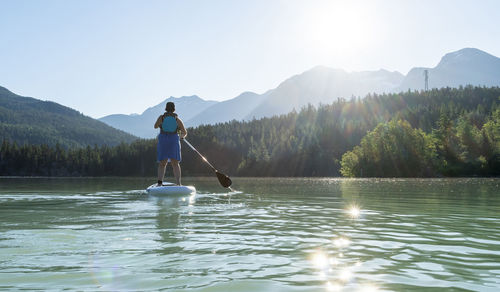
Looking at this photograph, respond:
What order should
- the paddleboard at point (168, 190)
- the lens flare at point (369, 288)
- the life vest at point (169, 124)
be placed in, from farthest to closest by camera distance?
the life vest at point (169, 124), the paddleboard at point (168, 190), the lens flare at point (369, 288)

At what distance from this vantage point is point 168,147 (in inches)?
791

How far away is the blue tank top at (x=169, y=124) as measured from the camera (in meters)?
→ 20.2

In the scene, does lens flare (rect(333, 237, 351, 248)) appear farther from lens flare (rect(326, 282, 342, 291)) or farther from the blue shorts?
the blue shorts

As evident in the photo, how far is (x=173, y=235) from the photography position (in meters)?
8.82

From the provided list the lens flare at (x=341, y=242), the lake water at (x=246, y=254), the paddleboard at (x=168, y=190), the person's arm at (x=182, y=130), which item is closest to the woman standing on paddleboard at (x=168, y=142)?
the person's arm at (x=182, y=130)

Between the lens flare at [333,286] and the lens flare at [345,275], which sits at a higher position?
the lens flare at [345,275]

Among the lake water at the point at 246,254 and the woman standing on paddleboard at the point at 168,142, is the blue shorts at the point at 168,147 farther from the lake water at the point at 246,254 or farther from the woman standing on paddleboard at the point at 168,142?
the lake water at the point at 246,254

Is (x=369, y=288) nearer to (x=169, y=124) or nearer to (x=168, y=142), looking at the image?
(x=168, y=142)

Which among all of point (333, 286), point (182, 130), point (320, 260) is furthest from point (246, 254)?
point (182, 130)

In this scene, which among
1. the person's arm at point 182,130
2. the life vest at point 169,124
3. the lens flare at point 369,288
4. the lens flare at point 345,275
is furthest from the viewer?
the person's arm at point 182,130

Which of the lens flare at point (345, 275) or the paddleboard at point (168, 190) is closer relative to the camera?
the lens flare at point (345, 275)

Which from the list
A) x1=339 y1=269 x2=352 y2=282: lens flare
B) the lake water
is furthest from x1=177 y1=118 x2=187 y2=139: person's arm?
x1=339 y1=269 x2=352 y2=282: lens flare

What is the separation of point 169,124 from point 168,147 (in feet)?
3.42

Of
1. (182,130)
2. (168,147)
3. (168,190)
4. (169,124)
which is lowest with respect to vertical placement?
(168,190)
